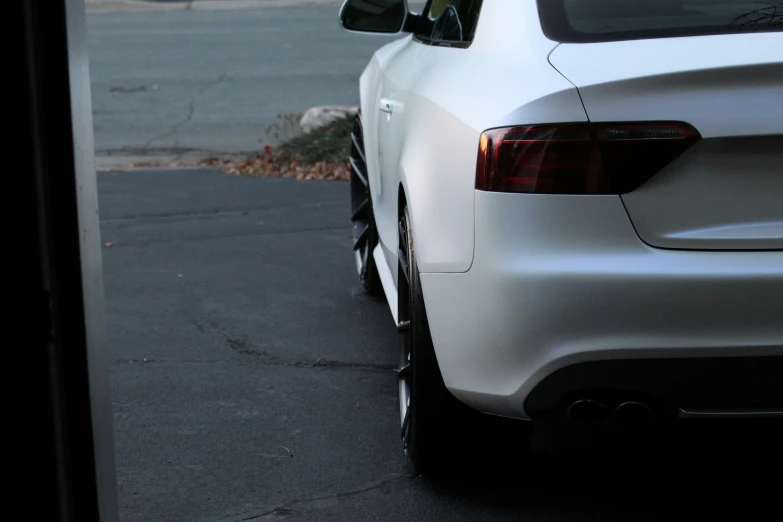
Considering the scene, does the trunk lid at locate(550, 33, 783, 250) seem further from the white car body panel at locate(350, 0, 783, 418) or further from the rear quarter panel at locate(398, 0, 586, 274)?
the rear quarter panel at locate(398, 0, 586, 274)

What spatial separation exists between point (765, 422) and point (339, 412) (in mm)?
1668

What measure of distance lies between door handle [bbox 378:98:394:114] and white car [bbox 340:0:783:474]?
1.11 m

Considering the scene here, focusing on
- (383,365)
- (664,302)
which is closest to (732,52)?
(664,302)

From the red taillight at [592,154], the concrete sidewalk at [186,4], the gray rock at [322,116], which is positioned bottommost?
the concrete sidewalk at [186,4]

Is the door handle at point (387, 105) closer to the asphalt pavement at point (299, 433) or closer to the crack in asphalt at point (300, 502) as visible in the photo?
the asphalt pavement at point (299, 433)

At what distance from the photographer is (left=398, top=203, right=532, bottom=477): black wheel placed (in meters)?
2.95

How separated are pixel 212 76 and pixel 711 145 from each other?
1273 cm

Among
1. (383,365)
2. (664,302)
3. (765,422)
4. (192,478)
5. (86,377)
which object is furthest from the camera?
(383,365)

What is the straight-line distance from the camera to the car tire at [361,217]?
210 inches

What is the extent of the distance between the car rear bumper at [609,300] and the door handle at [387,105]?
134 cm

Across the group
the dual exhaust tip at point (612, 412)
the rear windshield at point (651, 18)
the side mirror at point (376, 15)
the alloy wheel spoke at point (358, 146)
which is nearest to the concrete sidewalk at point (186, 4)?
the alloy wheel spoke at point (358, 146)

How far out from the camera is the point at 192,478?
10.9 feet

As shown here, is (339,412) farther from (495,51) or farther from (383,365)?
(495,51)

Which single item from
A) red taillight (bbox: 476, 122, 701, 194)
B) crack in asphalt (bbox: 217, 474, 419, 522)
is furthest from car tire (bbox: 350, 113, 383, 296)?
red taillight (bbox: 476, 122, 701, 194)
